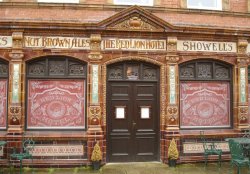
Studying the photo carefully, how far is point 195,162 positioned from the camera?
947 cm

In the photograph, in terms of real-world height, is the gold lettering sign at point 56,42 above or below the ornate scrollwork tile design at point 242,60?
above

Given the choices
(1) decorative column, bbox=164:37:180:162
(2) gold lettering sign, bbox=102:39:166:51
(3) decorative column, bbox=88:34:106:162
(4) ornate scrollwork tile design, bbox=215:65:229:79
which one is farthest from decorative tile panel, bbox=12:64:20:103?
(4) ornate scrollwork tile design, bbox=215:65:229:79

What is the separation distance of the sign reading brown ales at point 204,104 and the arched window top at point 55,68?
3.34 metres

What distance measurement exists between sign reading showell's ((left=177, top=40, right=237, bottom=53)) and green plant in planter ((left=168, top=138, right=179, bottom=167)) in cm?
292

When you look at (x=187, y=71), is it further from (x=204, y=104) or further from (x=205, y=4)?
(x=205, y=4)

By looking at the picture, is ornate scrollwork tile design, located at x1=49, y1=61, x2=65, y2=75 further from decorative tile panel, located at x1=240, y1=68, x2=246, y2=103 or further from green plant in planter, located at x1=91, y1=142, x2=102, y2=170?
decorative tile panel, located at x1=240, y1=68, x2=246, y2=103

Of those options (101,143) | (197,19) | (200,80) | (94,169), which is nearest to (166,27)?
(197,19)

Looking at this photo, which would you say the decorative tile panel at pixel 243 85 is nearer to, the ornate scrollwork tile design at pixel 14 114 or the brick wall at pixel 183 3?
the brick wall at pixel 183 3

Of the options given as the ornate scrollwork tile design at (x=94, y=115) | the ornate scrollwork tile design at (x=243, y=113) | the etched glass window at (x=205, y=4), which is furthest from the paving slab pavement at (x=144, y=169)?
the etched glass window at (x=205, y=4)

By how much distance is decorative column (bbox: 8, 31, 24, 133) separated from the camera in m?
8.88

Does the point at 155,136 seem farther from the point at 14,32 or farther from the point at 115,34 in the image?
the point at 14,32

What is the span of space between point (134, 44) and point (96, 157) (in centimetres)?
354

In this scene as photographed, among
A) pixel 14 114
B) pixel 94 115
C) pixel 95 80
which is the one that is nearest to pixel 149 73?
pixel 95 80

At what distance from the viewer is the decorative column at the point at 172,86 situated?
942 cm
